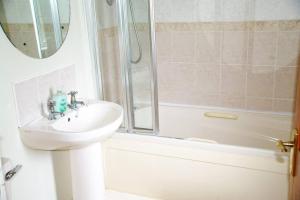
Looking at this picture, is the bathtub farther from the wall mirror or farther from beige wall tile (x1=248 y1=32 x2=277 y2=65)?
the wall mirror

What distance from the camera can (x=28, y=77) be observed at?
174 centimetres

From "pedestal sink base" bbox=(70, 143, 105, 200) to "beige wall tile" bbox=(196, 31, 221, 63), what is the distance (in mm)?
1384

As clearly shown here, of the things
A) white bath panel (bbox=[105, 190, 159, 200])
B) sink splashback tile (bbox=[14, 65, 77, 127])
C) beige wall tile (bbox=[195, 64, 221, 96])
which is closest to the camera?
sink splashback tile (bbox=[14, 65, 77, 127])

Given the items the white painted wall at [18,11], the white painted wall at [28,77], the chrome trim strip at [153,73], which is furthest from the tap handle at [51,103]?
the chrome trim strip at [153,73]

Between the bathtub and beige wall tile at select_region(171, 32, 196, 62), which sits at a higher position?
beige wall tile at select_region(171, 32, 196, 62)

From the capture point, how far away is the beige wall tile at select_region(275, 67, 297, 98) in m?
2.57

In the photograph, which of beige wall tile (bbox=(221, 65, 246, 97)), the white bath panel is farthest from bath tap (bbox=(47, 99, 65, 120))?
beige wall tile (bbox=(221, 65, 246, 97))

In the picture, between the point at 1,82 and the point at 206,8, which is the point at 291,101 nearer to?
the point at 206,8

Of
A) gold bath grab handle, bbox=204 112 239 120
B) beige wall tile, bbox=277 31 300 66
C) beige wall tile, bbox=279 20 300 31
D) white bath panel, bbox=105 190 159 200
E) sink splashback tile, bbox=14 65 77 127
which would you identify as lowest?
white bath panel, bbox=105 190 159 200

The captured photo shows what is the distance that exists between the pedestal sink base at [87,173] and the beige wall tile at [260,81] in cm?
150

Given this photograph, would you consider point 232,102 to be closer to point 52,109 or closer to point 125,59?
point 125,59

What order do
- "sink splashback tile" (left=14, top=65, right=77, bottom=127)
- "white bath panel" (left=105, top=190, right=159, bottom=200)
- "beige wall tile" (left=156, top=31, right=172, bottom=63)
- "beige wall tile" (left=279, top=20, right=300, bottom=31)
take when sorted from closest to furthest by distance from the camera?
"sink splashback tile" (left=14, top=65, right=77, bottom=127), "white bath panel" (left=105, top=190, right=159, bottom=200), "beige wall tile" (left=279, top=20, right=300, bottom=31), "beige wall tile" (left=156, top=31, right=172, bottom=63)

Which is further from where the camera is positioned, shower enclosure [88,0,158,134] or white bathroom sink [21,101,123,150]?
shower enclosure [88,0,158,134]

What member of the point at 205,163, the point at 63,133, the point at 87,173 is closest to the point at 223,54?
the point at 205,163
